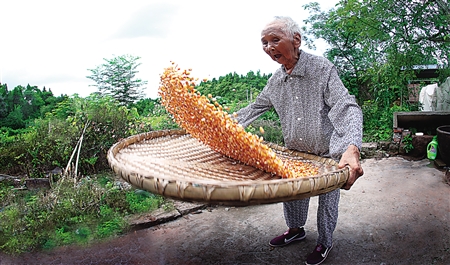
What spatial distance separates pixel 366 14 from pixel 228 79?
2993mm

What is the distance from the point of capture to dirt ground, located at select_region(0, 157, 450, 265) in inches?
107

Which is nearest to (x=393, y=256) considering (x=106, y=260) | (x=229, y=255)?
(x=229, y=255)

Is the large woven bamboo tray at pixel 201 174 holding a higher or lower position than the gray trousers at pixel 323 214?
higher

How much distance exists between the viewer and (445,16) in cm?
494

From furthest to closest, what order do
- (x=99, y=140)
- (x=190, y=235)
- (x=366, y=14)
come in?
(x=366, y=14) < (x=99, y=140) < (x=190, y=235)

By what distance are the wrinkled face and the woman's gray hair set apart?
18 mm

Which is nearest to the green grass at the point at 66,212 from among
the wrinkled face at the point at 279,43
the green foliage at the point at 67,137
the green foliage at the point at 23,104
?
the green foliage at the point at 67,137

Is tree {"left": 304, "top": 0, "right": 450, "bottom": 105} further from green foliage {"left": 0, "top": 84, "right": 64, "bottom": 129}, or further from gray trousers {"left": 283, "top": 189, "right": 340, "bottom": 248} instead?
green foliage {"left": 0, "top": 84, "right": 64, "bottom": 129}

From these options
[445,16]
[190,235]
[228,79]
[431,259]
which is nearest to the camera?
[431,259]

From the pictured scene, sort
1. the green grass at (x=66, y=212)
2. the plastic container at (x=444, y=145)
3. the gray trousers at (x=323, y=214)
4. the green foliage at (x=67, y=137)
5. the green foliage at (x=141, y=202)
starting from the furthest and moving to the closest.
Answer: the plastic container at (x=444, y=145), the green foliage at (x=67, y=137), the green foliage at (x=141, y=202), the green grass at (x=66, y=212), the gray trousers at (x=323, y=214)

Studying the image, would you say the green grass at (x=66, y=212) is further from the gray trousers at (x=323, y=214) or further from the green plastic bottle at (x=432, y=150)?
the green plastic bottle at (x=432, y=150)

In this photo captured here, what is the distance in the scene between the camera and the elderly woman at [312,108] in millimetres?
1830

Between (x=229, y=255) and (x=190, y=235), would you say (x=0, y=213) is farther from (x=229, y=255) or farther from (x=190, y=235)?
(x=229, y=255)

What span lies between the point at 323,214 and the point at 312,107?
2.30 feet
